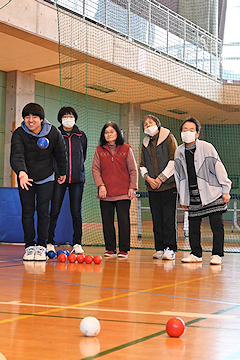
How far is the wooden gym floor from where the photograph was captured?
1567 mm

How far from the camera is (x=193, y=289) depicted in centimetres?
290

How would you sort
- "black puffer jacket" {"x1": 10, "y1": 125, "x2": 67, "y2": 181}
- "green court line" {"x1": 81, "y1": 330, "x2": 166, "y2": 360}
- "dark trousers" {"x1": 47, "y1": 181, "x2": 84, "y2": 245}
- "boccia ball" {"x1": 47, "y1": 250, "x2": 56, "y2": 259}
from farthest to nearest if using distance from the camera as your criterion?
"dark trousers" {"x1": 47, "y1": 181, "x2": 84, "y2": 245}
"boccia ball" {"x1": 47, "y1": 250, "x2": 56, "y2": 259}
"black puffer jacket" {"x1": 10, "y1": 125, "x2": 67, "y2": 181}
"green court line" {"x1": 81, "y1": 330, "x2": 166, "y2": 360}

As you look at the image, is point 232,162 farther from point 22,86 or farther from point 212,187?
point 212,187

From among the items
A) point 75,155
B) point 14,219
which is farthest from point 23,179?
point 14,219

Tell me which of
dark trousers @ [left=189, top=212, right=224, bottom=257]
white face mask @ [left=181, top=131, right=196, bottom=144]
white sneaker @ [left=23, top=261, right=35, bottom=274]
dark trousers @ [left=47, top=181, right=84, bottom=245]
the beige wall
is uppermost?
the beige wall

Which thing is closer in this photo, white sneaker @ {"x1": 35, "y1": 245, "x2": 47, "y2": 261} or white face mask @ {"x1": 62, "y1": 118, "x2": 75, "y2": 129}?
white sneaker @ {"x1": 35, "y1": 245, "x2": 47, "y2": 261}

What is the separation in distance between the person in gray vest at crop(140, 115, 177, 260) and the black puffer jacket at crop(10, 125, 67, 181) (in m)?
0.90

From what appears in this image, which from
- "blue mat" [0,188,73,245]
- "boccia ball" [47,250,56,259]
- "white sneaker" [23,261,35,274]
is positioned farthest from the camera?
"blue mat" [0,188,73,245]

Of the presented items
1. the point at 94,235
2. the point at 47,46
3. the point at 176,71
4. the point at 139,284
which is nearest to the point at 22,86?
the point at 47,46

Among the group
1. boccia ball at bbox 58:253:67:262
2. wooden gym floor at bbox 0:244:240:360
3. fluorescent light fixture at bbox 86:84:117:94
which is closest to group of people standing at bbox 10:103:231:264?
boccia ball at bbox 58:253:67:262

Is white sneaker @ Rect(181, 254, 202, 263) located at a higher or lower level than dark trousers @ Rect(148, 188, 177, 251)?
lower

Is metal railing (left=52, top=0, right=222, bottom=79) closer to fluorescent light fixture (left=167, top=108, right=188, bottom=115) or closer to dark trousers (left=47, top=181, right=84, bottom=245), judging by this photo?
fluorescent light fixture (left=167, top=108, right=188, bottom=115)

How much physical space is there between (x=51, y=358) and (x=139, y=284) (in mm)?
1633

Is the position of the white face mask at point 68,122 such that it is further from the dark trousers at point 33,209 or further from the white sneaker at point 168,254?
the white sneaker at point 168,254
